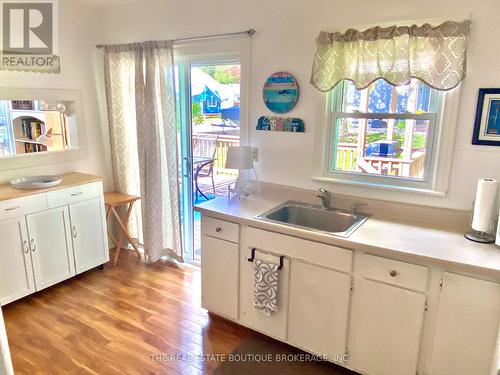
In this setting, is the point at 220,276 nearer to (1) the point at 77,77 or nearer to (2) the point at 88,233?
(2) the point at 88,233

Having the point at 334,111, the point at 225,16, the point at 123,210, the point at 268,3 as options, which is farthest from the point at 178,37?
the point at 123,210

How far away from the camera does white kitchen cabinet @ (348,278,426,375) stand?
1.83 metres

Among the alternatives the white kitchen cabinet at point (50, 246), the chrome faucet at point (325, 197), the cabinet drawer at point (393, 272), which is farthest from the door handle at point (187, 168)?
the cabinet drawer at point (393, 272)

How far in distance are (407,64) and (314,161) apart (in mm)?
873

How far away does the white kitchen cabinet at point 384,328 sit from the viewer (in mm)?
1826

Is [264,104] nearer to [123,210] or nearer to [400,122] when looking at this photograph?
[400,122]

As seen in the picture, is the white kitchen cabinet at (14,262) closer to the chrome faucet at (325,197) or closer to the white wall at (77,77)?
the white wall at (77,77)

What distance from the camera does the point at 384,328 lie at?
1.91 m

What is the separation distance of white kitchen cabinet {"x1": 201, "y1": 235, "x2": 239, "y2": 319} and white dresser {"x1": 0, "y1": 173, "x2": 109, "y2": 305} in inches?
51.7

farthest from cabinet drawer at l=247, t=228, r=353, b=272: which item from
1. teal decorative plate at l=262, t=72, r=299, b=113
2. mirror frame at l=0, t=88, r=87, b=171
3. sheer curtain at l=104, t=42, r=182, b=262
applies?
mirror frame at l=0, t=88, r=87, b=171

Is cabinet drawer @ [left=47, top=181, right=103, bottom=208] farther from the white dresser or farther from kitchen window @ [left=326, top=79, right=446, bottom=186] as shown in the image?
kitchen window @ [left=326, top=79, right=446, bottom=186]

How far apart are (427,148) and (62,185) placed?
9.28 feet

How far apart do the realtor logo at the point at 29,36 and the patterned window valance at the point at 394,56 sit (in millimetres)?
2374

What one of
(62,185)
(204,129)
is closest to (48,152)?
(62,185)
